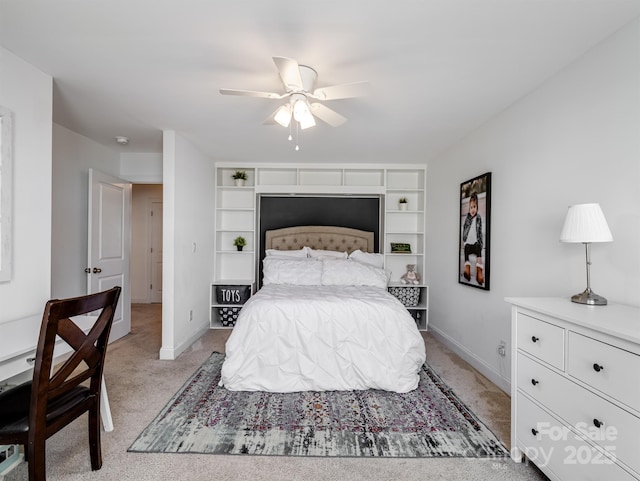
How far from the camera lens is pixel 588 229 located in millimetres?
1644

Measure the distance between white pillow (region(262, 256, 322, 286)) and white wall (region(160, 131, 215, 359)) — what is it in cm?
92

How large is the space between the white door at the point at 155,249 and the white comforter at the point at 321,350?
4.46 meters

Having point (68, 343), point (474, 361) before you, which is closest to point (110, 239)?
point (68, 343)

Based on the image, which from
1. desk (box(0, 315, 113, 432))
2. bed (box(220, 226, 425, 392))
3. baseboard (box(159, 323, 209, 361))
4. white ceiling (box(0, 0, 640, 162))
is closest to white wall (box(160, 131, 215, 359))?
baseboard (box(159, 323, 209, 361))

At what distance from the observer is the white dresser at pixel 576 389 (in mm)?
1217

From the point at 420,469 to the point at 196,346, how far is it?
2.87m

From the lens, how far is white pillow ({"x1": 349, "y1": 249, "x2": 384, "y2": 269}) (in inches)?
176

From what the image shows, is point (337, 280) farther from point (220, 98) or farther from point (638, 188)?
point (638, 188)

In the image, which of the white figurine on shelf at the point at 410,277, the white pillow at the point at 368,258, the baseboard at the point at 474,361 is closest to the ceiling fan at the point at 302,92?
the white pillow at the point at 368,258

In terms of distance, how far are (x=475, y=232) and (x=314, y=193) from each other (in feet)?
7.83

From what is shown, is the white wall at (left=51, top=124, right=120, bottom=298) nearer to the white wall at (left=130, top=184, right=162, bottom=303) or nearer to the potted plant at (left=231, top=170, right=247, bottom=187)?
the potted plant at (left=231, top=170, right=247, bottom=187)

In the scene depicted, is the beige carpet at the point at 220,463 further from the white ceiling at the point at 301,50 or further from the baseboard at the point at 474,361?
the white ceiling at the point at 301,50

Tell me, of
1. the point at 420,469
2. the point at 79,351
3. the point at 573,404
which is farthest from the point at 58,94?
the point at 573,404

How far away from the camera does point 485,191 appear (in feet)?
9.90
